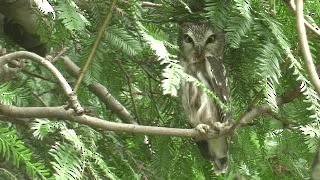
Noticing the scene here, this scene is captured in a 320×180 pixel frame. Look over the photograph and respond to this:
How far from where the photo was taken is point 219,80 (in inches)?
71.8

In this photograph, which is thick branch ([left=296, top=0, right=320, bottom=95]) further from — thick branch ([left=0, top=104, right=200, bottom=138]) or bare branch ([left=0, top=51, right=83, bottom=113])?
bare branch ([left=0, top=51, right=83, bottom=113])

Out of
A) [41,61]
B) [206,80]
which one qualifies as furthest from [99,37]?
[206,80]

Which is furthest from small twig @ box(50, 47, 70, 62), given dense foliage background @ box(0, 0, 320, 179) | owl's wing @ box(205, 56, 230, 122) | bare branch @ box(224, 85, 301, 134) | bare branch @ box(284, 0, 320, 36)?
bare branch @ box(284, 0, 320, 36)

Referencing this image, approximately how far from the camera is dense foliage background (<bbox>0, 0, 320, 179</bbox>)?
1228 millimetres

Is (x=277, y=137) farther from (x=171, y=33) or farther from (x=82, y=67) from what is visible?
(x=82, y=67)

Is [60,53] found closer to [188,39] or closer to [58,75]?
[188,39]

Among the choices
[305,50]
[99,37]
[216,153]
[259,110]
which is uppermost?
[99,37]

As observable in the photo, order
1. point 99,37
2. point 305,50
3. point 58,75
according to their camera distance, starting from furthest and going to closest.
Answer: point 99,37
point 58,75
point 305,50

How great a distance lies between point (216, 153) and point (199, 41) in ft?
1.37

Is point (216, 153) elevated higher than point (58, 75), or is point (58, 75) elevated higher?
point (58, 75)

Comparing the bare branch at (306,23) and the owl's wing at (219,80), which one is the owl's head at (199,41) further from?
the bare branch at (306,23)

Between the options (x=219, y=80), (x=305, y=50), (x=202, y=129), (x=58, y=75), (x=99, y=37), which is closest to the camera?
(x=305, y=50)

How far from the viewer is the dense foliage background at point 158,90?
123cm

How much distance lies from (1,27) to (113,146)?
1.85 ft
